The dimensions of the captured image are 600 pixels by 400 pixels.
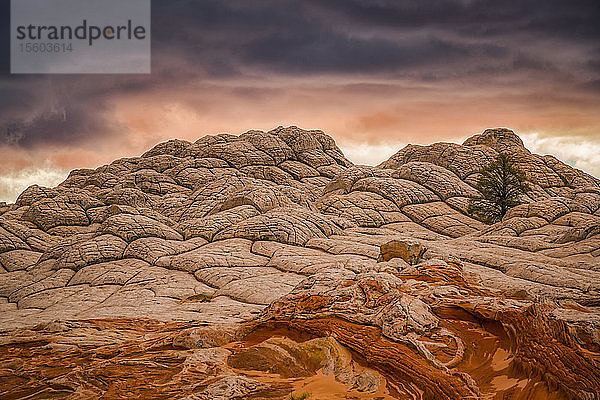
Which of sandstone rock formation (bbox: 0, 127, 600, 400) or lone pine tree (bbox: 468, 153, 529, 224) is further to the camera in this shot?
lone pine tree (bbox: 468, 153, 529, 224)

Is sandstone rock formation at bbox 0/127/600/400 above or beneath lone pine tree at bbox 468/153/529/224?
beneath

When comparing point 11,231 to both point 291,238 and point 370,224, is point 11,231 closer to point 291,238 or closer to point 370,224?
point 291,238

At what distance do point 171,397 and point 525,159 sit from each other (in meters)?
49.4

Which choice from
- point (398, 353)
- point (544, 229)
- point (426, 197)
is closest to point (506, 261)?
point (544, 229)

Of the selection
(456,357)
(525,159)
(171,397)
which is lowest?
(171,397)

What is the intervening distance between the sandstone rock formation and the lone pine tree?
140 cm

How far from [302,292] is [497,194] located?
33.7 meters

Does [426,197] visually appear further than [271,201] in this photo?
Yes

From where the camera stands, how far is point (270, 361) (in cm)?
874

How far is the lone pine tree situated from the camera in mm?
37938

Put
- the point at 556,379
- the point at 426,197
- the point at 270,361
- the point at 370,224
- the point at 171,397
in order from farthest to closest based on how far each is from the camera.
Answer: the point at 426,197, the point at 370,224, the point at 270,361, the point at 171,397, the point at 556,379

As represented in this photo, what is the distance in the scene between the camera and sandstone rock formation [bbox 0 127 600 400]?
764 cm

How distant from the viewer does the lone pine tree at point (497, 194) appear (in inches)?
1494

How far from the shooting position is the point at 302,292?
10.8m
